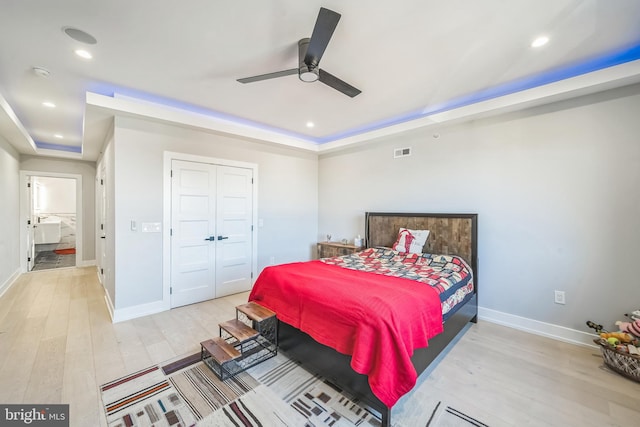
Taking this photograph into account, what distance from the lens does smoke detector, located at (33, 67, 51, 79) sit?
2541mm

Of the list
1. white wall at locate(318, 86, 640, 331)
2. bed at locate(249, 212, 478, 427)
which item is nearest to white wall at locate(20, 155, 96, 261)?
bed at locate(249, 212, 478, 427)

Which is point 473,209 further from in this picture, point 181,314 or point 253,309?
point 181,314

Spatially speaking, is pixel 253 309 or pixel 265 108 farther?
pixel 265 108

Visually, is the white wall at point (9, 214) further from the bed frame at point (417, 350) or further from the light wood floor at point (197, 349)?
the bed frame at point (417, 350)

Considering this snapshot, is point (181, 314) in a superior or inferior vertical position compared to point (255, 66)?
inferior

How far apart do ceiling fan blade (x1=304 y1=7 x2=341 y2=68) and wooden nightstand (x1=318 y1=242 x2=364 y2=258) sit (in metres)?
3.06

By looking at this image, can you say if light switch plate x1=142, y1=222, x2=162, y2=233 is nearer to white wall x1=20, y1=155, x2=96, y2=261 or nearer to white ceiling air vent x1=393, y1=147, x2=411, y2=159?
white ceiling air vent x1=393, y1=147, x2=411, y2=159

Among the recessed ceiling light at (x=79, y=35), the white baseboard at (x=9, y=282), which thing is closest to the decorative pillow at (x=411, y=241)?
the recessed ceiling light at (x=79, y=35)

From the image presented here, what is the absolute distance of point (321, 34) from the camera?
5.83 ft

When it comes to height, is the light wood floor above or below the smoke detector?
below

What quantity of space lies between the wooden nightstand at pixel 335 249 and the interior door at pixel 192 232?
189 centimetres

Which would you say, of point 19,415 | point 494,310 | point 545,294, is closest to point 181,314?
point 19,415

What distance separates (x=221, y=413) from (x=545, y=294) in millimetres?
3407

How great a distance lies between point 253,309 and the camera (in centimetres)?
259
